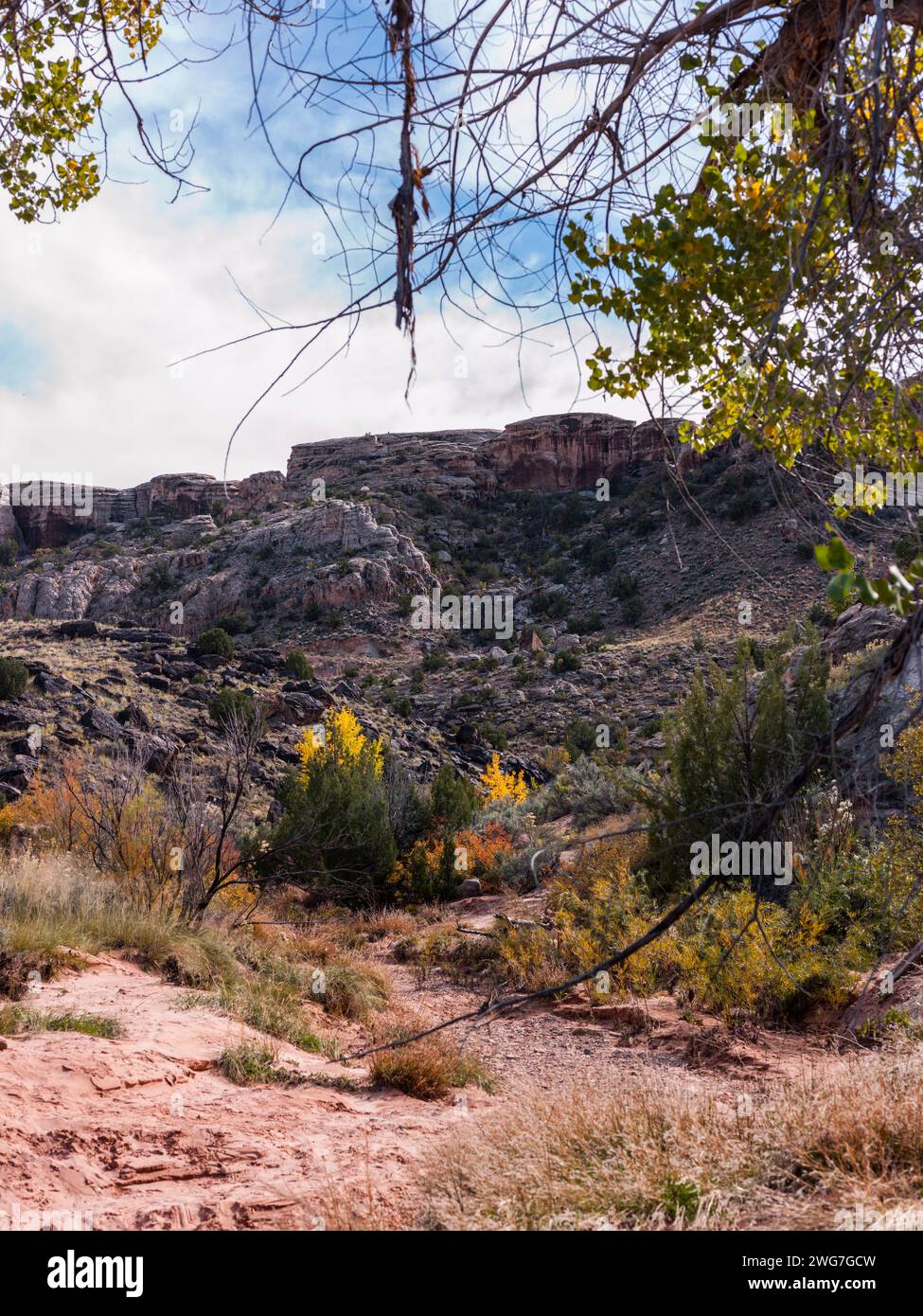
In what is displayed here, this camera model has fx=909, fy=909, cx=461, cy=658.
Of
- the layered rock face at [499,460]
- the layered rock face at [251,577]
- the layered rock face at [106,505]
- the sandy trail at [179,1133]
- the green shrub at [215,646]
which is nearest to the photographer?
the sandy trail at [179,1133]

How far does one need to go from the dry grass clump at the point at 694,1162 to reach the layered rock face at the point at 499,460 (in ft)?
182

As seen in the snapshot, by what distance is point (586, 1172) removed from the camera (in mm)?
3527

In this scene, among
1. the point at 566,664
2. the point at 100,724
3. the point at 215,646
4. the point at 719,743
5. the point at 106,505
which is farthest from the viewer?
the point at 106,505

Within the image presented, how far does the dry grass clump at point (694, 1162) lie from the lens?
3.08 m

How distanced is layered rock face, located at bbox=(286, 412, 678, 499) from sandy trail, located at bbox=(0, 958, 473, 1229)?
5367cm

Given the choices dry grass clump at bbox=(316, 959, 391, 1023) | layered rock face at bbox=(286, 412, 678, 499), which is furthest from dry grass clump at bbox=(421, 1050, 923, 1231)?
layered rock face at bbox=(286, 412, 678, 499)

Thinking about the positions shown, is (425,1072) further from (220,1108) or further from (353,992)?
(353,992)

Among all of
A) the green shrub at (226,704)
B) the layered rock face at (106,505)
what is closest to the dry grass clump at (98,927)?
the green shrub at (226,704)

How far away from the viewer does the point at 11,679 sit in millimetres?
21875

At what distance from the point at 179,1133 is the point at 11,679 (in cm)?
1966

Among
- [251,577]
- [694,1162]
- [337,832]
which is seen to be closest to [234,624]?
[251,577]

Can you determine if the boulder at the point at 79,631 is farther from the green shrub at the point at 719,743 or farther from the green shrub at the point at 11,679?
the green shrub at the point at 719,743
